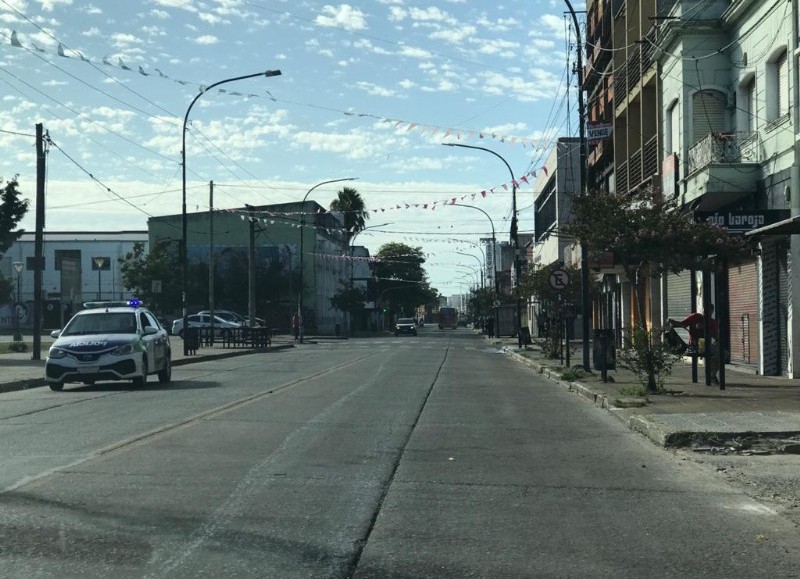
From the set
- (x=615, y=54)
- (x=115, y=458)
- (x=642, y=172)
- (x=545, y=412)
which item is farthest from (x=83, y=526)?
(x=615, y=54)

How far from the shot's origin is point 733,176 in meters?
21.7

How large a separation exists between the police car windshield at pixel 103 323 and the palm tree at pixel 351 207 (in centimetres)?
6170

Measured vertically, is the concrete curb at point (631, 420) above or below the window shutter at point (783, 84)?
below

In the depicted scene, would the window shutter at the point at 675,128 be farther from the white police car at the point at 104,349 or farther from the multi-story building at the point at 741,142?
the white police car at the point at 104,349

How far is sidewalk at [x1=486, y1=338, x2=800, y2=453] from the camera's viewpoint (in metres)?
11.2

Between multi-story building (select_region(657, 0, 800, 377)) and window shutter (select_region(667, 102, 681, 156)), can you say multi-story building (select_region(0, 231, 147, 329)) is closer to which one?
window shutter (select_region(667, 102, 681, 156))

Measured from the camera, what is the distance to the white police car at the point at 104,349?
18844 mm

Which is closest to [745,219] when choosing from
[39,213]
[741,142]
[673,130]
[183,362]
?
[741,142]

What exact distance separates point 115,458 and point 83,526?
3.10 metres

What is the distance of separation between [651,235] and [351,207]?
66.3m

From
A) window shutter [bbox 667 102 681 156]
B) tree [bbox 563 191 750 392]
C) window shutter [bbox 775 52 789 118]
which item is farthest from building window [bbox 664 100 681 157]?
tree [bbox 563 191 750 392]

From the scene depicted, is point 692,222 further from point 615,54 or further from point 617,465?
point 615,54

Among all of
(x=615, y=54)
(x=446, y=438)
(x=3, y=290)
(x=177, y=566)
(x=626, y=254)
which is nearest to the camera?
(x=177, y=566)

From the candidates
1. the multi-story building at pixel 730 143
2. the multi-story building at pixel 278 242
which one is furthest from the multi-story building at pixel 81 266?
the multi-story building at pixel 730 143
